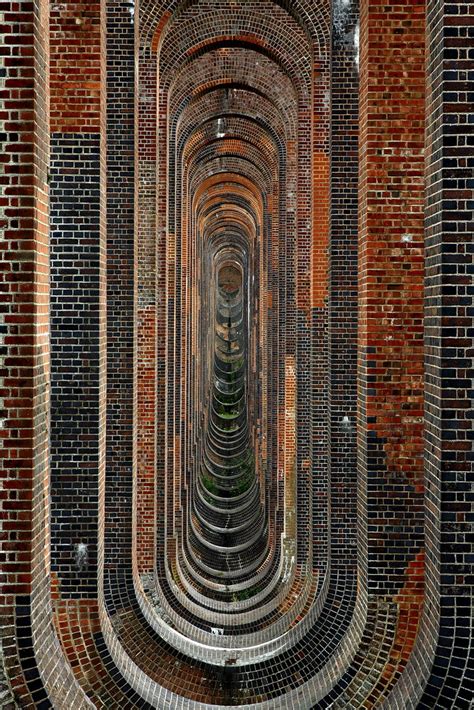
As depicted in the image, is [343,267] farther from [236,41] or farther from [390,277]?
[236,41]

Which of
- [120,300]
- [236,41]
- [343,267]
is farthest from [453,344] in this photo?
[236,41]

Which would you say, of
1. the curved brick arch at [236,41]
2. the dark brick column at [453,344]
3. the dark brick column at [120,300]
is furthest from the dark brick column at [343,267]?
the curved brick arch at [236,41]

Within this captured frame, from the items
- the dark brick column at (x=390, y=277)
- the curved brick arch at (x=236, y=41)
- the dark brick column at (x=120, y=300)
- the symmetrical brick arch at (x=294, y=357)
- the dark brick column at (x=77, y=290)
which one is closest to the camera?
the symmetrical brick arch at (x=294, y=357)

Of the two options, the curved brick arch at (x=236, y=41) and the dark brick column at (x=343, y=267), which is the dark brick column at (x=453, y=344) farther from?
the curved brick arch at (x=236, y=41)

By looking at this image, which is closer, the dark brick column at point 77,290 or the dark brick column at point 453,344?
the dark brick column at point 453,344

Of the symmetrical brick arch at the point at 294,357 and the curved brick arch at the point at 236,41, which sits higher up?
the curved brick arch at the point at 236,41

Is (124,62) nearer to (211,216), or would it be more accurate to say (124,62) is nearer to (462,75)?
(462,75)

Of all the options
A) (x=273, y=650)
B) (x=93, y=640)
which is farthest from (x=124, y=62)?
(x=273, y=650)

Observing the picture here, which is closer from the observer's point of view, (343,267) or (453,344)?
(453,344)

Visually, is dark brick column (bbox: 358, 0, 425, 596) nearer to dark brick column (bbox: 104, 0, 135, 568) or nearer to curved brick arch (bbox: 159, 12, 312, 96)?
dark brick column (bbox: 104, 0, 135, 568)

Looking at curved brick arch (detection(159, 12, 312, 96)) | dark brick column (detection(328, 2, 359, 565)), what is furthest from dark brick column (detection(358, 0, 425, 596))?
curved brick arch (detection(159, 12, 312, 96))
